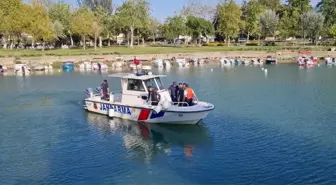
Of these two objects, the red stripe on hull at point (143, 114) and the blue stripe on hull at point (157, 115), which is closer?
the blue stripe on hull at point (157, 115)

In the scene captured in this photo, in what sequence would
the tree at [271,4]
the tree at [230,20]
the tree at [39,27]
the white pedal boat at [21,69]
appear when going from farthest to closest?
the tree at [271,4] < the tree at [230,20] < the tree at [39,27] < the white pedal boat at [21,69]

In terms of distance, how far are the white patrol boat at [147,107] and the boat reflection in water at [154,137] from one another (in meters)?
0.52

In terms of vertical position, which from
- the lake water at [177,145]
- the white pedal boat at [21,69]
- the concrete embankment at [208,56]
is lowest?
the lake water at [177,145]

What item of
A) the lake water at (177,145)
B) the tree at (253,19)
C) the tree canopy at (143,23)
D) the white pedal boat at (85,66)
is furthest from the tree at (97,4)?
the lake water at (177,145)

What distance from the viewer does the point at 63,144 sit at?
2436 cm

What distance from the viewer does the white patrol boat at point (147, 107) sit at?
26.4m

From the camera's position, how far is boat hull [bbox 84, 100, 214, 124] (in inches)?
1030

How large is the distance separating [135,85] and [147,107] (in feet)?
6.98

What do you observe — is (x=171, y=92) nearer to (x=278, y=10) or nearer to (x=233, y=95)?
(x=233, y=95)

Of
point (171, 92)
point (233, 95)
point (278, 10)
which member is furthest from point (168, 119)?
point (278, 10)

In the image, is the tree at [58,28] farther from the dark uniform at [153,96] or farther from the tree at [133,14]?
the dark uniform at [153,96]

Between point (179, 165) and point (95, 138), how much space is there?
24.4 ft

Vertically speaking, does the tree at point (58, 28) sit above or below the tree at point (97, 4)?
below

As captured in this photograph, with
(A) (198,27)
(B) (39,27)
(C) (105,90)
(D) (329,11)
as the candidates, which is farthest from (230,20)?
(C) (105,90)
